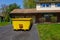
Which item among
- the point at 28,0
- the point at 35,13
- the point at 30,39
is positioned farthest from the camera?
the point at 28,0

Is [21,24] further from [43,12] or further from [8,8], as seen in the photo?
[8,8]

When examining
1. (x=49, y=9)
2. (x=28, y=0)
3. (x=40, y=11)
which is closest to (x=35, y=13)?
(x=40, y=11)

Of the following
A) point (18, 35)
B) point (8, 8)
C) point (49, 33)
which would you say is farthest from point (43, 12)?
point (8, 8)

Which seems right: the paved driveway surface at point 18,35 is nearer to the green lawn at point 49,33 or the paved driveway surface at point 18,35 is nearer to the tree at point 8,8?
the green lawn at point 49,33

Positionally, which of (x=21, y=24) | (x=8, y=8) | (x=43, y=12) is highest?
(x=21, y=24)

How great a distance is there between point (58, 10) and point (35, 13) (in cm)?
536

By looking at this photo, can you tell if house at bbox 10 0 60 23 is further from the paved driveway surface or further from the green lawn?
the paved driveway surface

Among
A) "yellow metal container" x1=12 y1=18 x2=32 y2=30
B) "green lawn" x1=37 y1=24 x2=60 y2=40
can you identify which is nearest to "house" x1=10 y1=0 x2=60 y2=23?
"green lawn" x1=37 y1=24 x2=60 y2=40

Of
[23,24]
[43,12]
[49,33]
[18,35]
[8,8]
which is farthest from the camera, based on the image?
[8,8]

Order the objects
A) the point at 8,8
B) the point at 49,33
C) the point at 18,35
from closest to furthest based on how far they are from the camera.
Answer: the point at 18,35 → the point at 49,33 → the point at 8,8

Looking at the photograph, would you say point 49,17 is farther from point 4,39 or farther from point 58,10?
point 4,39

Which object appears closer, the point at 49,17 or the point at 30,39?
the point at 30,39

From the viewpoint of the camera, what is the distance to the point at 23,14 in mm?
37938

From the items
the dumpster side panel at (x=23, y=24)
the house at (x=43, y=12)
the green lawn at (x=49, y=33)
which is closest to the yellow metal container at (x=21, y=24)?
the dumpster side panel at (x=23, y=24)
